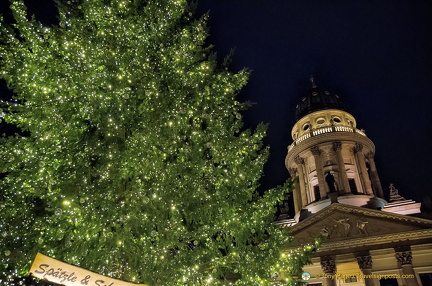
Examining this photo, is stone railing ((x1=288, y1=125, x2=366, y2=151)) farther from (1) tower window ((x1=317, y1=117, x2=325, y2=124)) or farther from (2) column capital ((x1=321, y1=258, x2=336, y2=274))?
(2) column capital ((x1=321, y1=258, x2=336, y2=274))

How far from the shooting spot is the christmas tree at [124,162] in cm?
731

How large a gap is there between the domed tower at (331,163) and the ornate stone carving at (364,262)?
8499mm

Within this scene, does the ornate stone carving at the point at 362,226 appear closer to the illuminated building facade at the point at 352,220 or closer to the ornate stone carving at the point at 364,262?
the illuminated building facade at the point at 352,220

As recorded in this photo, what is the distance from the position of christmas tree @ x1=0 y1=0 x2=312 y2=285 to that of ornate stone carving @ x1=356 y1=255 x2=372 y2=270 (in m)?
21.0

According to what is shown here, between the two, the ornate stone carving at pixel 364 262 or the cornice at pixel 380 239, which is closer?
the cornice at pixel 380 239

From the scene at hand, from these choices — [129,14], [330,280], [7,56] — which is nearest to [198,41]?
[129,14]

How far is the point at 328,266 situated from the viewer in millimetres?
27344

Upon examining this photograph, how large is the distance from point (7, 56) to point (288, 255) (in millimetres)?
9086

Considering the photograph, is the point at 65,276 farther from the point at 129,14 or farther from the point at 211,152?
the point at 129,14

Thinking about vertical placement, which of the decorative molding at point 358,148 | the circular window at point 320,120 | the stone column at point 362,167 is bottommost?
the stone column at point 362,167

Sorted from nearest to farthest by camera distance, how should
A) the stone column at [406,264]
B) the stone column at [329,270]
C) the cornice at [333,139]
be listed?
the stone column at [406,264]
the stone column at [329,270]
the cornice at [333,139]

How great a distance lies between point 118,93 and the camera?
8.48 meters

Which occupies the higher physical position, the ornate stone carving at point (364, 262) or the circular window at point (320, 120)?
the circular window at point (320, 120)

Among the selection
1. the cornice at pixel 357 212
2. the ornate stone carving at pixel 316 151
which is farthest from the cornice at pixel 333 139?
the cornice at pixel 357 212
